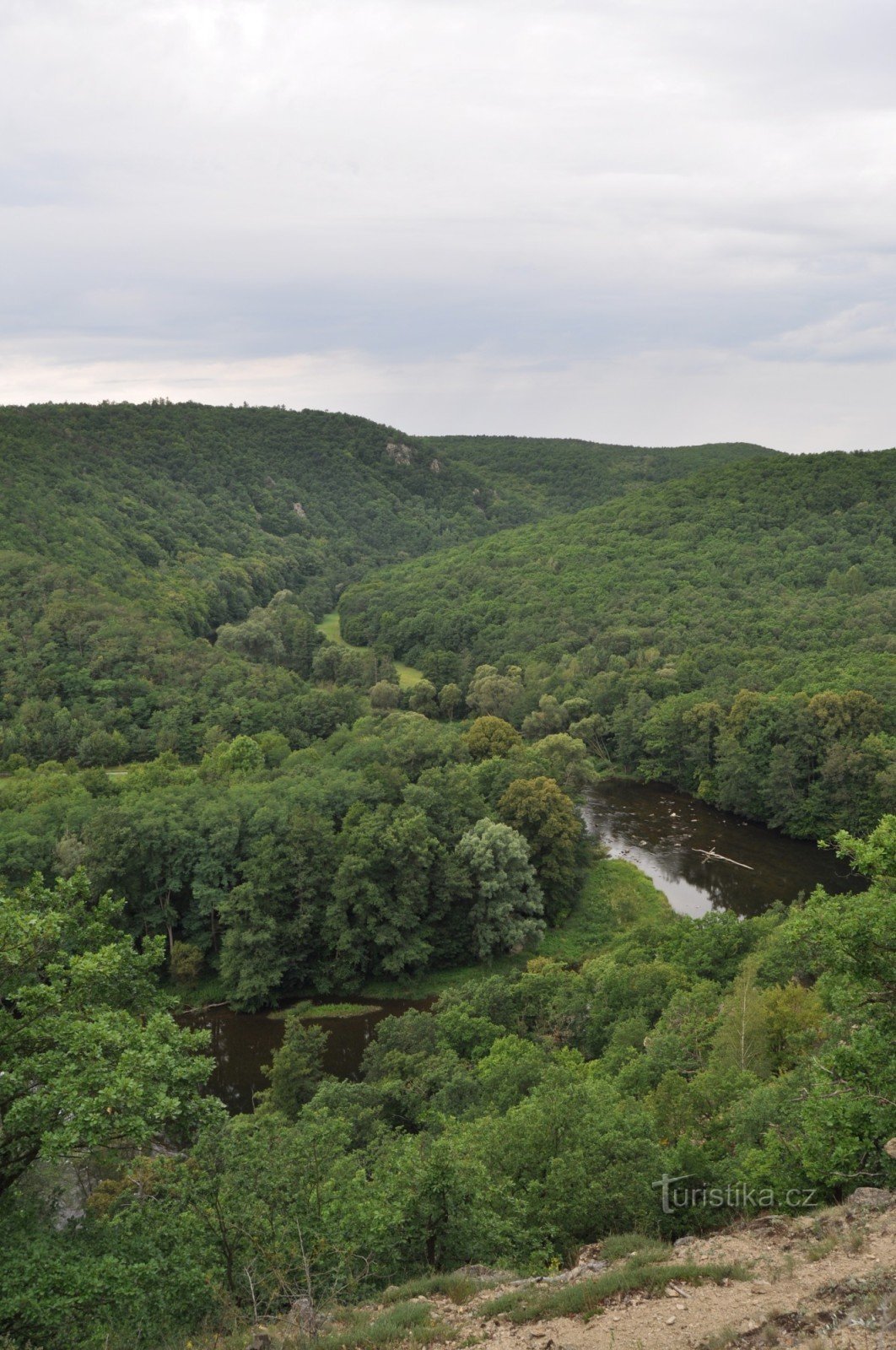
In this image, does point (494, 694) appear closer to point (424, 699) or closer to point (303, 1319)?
point (424, 699)

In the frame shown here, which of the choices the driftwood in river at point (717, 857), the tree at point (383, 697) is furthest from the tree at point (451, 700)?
the driftwood in river at point (717, 857)

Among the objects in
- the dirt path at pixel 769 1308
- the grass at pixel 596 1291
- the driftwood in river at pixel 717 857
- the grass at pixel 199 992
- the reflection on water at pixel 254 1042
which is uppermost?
the dirt path at pixel 769 1308

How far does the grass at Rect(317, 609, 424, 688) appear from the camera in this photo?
9894 cm

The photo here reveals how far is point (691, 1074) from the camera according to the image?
24234 mm

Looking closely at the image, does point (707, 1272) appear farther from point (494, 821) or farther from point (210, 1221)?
point (494, 821)

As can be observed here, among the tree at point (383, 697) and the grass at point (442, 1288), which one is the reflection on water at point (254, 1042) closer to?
the grass at point (442, 1288)

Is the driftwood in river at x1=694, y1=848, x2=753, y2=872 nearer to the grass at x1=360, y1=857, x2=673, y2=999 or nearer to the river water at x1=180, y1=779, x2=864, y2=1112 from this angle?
the river water at x1=180, y1=779, x2=864, y2=1112

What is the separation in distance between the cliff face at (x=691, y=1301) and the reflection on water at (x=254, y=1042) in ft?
80.1

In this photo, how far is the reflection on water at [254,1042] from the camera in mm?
36438

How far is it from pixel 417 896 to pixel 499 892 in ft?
13.9

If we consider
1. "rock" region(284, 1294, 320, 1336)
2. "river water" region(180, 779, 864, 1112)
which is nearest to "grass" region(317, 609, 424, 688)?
"river water" region(180, 779, 864, 1112)

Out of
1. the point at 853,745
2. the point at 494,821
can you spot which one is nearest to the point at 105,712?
the point at 494,821

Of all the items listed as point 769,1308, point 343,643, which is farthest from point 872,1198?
point 343,643

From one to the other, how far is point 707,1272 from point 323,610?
4857 inches
